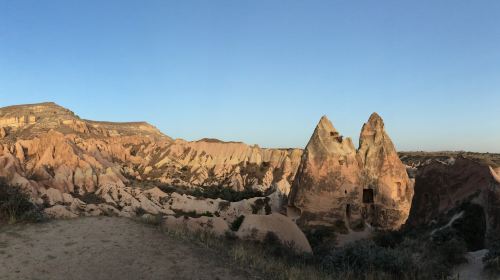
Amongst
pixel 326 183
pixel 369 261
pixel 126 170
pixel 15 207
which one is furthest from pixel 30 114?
pixel 369 261

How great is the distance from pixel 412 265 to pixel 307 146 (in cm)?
1741

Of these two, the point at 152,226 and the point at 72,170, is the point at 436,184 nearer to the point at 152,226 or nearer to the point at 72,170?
the point at 152,226

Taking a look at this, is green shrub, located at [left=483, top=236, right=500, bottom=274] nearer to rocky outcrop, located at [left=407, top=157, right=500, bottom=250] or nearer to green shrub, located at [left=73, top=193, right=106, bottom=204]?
rocky outcrop, located at [left=407, top=157, right=500, bottom=250]

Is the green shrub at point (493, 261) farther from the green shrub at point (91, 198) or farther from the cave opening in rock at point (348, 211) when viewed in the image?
the green shrub at point (91, 198)

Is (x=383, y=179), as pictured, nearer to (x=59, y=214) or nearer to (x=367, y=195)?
(x=367, y=195)

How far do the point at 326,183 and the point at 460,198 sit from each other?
9850mm

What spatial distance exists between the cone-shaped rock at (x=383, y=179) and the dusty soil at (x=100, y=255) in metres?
18.6

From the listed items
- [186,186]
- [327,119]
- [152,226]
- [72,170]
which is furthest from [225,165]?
[152,226]

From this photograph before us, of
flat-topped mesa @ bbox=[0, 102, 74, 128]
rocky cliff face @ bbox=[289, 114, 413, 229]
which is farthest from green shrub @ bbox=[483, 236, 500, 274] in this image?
flat-topped mesa @ bbox=[0, 102, 74, 128]

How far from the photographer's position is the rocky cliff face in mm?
24141

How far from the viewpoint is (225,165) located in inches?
3039

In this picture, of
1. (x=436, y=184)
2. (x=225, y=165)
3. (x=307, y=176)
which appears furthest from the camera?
(x=225, y=165)

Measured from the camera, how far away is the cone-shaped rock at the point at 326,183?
78.5ft

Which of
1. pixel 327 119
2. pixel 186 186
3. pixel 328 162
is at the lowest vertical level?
pixel 186 186
